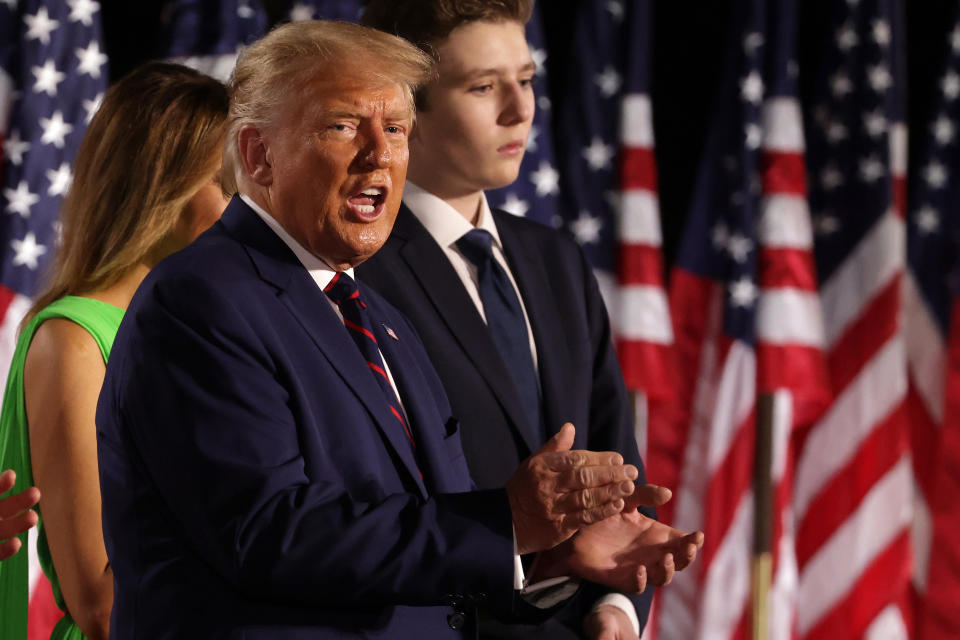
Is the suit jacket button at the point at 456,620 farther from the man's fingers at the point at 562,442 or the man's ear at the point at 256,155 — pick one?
the man's ear at the point at 256,155

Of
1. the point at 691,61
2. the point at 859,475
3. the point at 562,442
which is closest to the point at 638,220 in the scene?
the point at 691,61

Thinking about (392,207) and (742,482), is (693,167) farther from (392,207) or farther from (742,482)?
(392,207)

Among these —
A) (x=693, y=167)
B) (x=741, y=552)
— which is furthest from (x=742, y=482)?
(x=693, y=167)

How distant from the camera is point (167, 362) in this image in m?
1.28

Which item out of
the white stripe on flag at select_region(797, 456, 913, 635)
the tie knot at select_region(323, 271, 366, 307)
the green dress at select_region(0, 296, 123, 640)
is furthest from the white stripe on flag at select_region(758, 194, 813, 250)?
the tie knot at select_region(323, 271, 366, 307)

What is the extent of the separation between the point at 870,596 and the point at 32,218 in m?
3.12

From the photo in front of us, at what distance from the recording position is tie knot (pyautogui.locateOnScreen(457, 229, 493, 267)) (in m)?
1.98

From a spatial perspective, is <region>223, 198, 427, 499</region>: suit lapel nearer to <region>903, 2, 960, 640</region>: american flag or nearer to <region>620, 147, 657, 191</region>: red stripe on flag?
<region>620, 147, 657, 191</region>: red stripe on flag

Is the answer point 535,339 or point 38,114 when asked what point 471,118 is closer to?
point 535,339

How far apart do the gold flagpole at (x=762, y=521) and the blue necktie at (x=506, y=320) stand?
7.69ft

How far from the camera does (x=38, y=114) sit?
3.57 m

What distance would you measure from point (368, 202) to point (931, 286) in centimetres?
367

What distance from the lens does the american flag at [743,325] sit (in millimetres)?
4105

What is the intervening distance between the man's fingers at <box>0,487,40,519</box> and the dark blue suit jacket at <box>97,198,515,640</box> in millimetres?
Answer: 120
